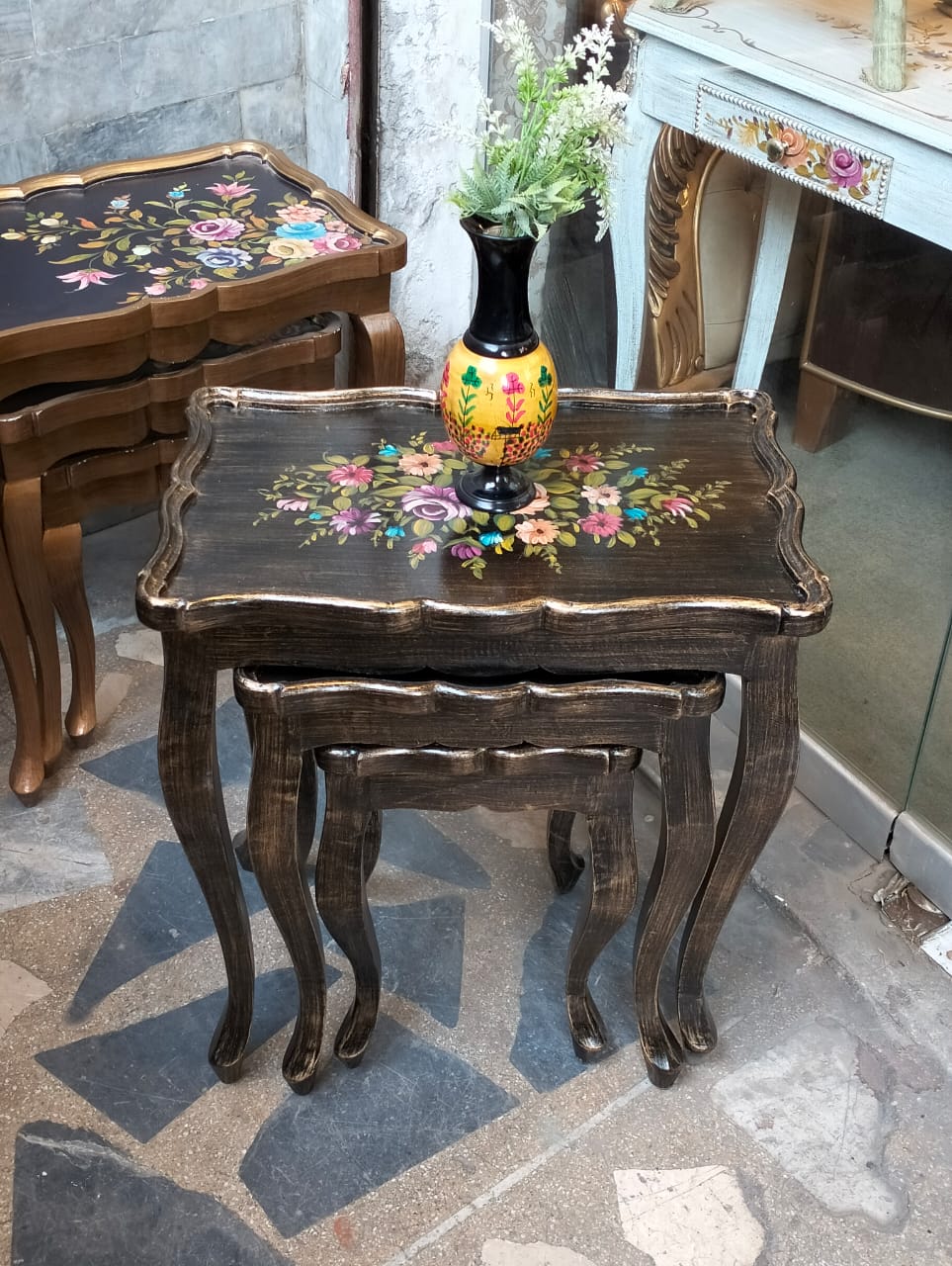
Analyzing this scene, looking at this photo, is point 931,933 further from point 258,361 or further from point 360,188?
point 360,188

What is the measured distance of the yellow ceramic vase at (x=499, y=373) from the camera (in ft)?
3.74

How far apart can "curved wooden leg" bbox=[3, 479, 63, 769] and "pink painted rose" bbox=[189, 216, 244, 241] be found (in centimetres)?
40

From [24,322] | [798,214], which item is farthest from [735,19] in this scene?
[24,322]

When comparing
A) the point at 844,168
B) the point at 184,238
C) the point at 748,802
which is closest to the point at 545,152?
the point at 844,168

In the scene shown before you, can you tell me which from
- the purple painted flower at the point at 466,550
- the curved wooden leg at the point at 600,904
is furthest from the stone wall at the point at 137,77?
the curved wooden leg at the point at 600,904

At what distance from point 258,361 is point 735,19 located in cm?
73

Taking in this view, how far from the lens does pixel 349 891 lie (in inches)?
50.8

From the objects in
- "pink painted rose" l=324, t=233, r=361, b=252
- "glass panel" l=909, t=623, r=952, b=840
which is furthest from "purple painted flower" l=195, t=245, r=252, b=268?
"glass panel" l=909, t=623, r=952, b=840

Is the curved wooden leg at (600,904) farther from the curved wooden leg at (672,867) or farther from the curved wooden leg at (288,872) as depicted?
the curved wooden leg at (288,872)

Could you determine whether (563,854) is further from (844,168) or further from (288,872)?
(844,168)

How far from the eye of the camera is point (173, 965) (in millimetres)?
1616

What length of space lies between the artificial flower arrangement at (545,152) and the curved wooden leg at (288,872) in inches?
19.1

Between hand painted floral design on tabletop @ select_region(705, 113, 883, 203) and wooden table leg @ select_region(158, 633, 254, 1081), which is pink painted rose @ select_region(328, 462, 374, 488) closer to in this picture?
wooden table leg @ select_region(158, 633, 254, 1081)

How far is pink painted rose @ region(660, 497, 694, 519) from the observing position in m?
1.25
